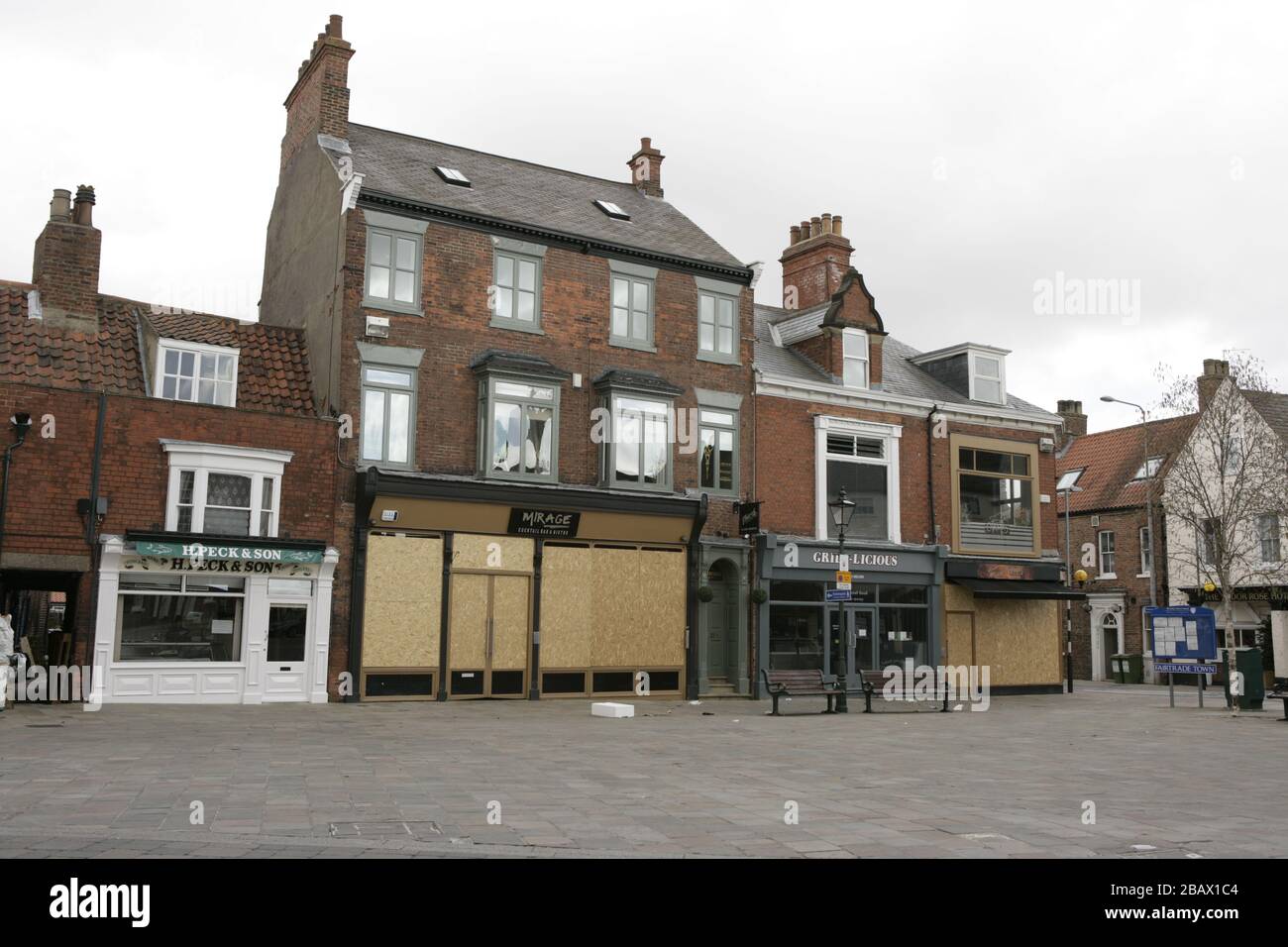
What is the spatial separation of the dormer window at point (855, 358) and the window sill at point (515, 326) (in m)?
8.93

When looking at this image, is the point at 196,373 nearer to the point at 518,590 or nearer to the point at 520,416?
the point at 520,416

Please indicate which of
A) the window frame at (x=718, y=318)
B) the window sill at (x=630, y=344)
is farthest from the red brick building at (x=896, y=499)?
the window sill at (x=630, y=344)

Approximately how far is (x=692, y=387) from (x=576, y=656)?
23.2 feet

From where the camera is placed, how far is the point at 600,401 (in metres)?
25.9

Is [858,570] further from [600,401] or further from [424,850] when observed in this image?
[424,850]

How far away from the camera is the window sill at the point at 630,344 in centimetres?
2636

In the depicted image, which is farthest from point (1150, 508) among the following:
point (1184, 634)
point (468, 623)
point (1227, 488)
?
point (468, 623)

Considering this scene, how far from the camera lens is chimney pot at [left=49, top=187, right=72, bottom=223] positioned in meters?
22.3

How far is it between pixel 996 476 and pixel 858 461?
4948mm

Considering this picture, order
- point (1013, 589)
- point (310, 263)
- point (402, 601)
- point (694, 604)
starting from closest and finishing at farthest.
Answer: point (402, 601), point (310, 263), point (694, 604), point (1013, 589)

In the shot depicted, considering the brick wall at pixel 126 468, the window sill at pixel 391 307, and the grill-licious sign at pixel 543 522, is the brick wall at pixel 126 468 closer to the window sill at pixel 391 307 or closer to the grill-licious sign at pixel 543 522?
the window sill at pixel 391 307

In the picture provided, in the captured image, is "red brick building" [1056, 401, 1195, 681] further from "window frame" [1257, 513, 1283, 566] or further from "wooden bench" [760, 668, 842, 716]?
"wooden bench" [760, 668, 842, 716]

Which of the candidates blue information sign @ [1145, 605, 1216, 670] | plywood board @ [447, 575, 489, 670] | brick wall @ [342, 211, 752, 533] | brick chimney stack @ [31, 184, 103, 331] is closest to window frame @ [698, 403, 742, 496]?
brick wall @ [342, 211, 752, 533]

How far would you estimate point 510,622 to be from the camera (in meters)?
24.4
